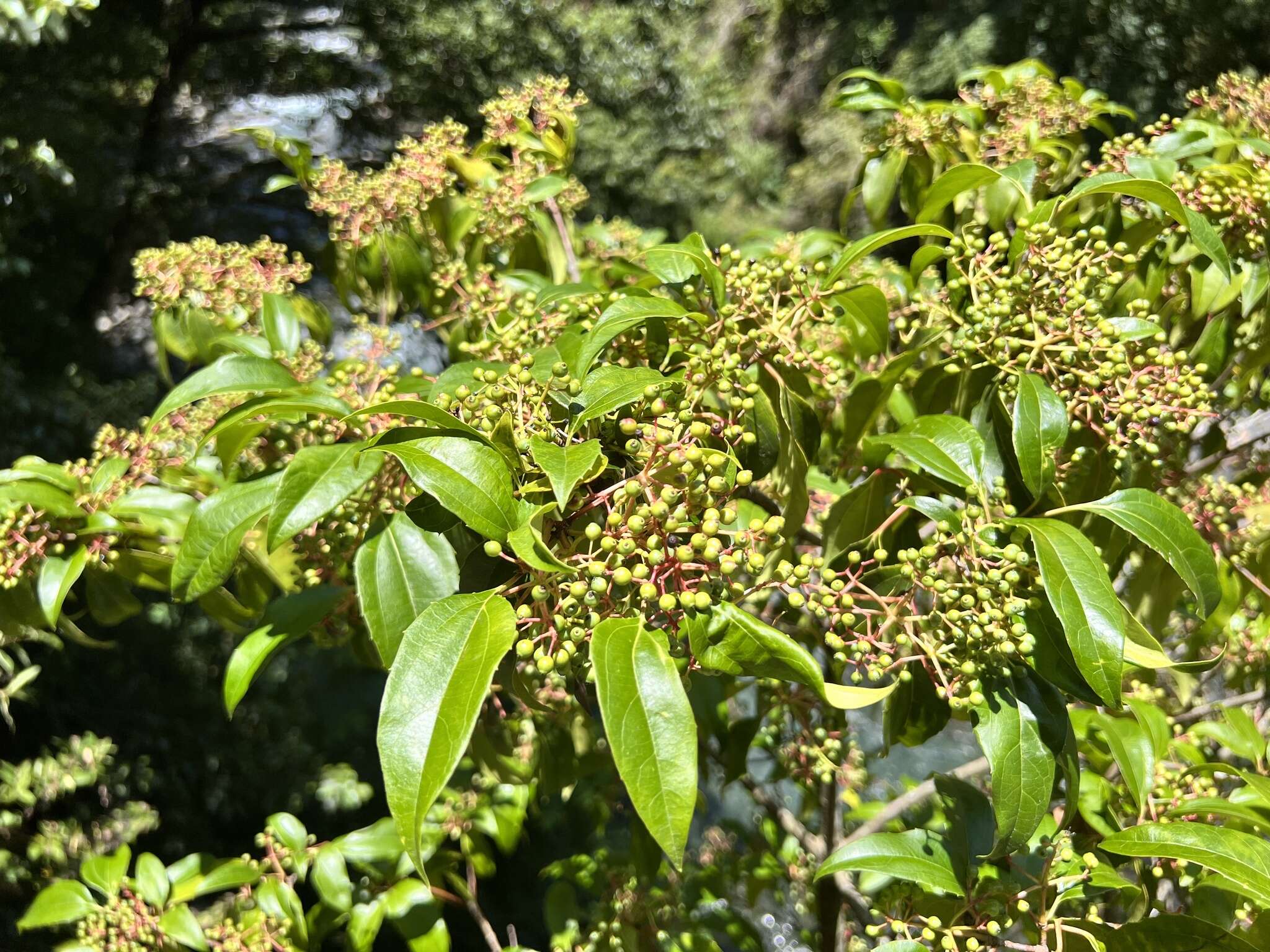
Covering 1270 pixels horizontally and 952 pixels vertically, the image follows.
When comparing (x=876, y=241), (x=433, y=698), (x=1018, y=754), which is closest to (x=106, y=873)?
(x=433, y=698)

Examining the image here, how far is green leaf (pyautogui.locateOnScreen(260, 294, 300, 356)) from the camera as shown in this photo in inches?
45.3

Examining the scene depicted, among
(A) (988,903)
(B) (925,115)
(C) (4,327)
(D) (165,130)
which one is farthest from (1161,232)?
(D) (165,130)

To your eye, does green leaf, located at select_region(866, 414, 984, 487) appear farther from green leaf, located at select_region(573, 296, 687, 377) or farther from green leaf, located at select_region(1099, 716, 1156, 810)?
green leaf, located at select_region(1099, 716, 1156, 810)

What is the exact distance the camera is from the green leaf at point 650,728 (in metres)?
0.50

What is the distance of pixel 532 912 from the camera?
324 cm

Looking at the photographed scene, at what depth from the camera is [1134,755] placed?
0.92m

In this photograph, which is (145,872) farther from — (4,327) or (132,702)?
(4,327)

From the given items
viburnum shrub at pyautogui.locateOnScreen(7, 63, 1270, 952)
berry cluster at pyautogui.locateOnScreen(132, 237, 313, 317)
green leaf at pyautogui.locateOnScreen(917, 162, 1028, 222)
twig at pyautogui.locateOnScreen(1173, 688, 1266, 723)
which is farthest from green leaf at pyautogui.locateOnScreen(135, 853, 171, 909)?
twig at pyautogui.locateOnScreen(1173, 688, 1266, 723)

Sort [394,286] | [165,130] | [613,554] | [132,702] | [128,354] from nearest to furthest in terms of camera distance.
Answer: [613,554]
[394,286]
[132,702]
[128,354]
[165,130]

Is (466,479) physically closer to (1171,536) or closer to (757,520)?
(757,520)

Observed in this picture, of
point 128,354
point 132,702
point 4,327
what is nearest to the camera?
point 132,702

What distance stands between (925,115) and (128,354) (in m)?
4.69

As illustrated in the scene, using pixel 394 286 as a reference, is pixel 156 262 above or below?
above

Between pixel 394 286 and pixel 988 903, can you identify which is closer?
pixel 988 903
